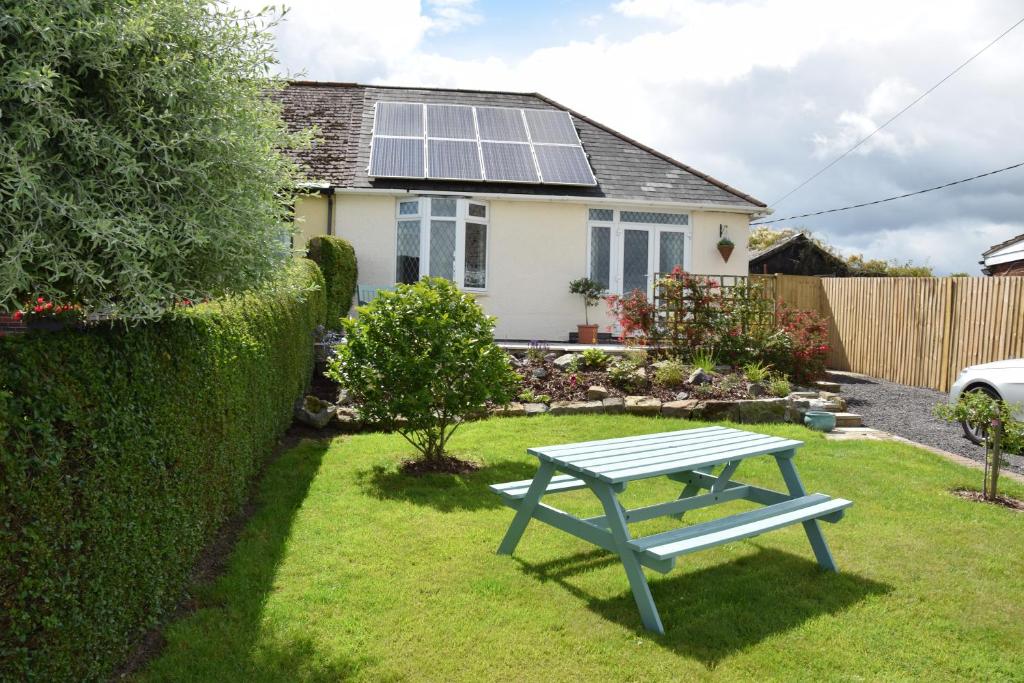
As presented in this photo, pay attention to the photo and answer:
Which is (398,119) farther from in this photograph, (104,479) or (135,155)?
(104,479)

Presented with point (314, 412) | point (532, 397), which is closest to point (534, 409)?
point (532, 397)

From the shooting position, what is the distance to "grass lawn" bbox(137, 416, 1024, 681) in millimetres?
4117

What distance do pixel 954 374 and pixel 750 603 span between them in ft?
39.3

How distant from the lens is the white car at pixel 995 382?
10039 millimetres

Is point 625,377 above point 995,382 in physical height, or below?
below

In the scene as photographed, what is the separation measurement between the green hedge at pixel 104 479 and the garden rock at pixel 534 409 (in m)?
6.09

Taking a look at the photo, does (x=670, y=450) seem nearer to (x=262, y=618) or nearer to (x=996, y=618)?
(x=996, y=618)

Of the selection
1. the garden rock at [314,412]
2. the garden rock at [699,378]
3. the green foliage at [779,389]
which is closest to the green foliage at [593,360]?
the garden rock at [699,378]

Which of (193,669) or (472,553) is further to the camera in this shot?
(472,553)

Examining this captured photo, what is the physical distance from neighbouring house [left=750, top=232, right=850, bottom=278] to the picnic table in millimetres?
26493

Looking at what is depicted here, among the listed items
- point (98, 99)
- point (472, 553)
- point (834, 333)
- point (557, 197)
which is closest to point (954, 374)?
point (834, 333)

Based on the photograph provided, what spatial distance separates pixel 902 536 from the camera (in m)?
6.32

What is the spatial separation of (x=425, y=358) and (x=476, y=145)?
36.9ft

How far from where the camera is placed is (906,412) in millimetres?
12547
